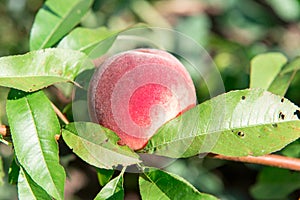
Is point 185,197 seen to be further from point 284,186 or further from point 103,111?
point 284,186

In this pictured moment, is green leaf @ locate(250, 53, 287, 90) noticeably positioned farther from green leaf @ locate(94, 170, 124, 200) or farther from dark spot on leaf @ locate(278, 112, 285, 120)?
green leaf @ locate(94, 170, 124, 200)

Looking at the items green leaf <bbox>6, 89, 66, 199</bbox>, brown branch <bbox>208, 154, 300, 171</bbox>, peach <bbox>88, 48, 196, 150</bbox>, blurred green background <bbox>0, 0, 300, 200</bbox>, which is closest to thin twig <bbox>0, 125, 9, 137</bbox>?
green leaf <bbox>6, 89, 66, 199</bbox>

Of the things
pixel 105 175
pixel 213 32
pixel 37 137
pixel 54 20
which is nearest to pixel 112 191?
pixel 105 175

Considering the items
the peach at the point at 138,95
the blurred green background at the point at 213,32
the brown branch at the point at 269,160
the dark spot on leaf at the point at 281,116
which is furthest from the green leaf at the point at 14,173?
the blurred green background at the point at 213,32

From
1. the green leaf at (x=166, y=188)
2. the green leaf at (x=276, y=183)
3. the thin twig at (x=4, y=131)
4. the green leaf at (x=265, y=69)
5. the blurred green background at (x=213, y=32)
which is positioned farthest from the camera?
the blurred green background at (x=213, y=32)

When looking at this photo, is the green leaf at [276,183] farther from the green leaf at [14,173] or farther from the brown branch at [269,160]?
the green leaf at [14,173]

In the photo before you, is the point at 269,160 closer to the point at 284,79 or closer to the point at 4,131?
the point at 284,79
